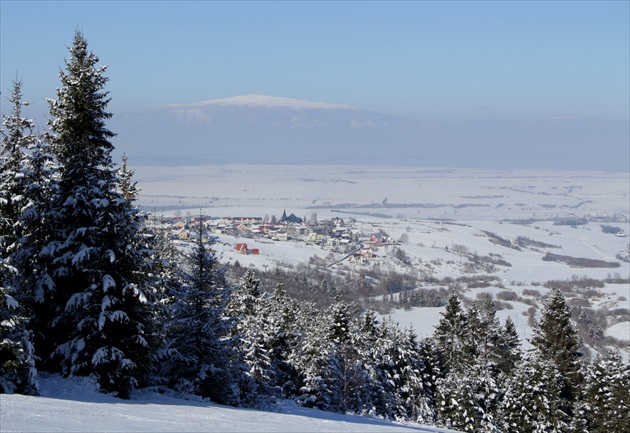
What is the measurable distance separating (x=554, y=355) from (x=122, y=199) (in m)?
23.2

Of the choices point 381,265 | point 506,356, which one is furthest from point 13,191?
point 381,265

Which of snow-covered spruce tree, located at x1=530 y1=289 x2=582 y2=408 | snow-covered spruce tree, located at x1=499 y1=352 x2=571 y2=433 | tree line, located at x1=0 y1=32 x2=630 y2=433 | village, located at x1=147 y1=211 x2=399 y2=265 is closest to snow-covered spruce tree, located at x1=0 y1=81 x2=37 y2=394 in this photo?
tree line, located at x1=0 y1=32 x2=630 y2=433

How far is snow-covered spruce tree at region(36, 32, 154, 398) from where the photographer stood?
16.2 meters

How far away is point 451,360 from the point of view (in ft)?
115

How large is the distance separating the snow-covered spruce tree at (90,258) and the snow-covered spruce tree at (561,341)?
21294 mm

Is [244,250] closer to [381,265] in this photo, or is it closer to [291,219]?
[381,265]

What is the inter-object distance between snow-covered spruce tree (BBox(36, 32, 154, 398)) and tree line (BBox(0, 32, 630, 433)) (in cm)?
4

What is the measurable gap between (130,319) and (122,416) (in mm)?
4138

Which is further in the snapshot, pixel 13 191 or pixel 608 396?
pixel 608 396

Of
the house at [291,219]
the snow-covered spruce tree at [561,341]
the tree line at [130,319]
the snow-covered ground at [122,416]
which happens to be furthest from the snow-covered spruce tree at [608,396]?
the house at [291,219]

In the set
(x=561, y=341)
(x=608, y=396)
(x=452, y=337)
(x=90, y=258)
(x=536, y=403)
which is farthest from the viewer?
(x=452, y=337)

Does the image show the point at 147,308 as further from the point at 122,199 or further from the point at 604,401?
A: the point at 604,401

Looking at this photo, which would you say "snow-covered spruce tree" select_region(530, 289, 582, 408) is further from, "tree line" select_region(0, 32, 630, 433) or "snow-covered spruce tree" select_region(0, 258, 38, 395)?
"snow-covered spruce tree" select_region(0, 258, 38, 395)

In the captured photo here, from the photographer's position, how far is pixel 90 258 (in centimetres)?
1655
